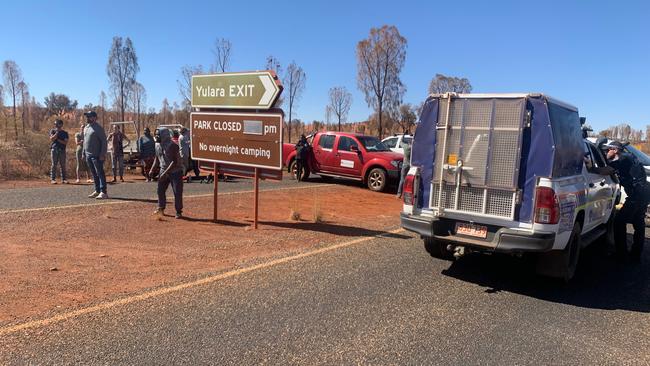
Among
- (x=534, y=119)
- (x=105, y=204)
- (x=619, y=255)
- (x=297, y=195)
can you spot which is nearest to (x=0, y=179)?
(x=105, y=204)

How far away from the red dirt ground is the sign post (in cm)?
96

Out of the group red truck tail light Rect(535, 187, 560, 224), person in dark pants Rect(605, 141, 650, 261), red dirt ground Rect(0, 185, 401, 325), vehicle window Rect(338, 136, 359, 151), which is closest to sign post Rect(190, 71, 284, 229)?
red dirt ground Rect(0, 185, 401, 325)

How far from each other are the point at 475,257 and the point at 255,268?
3.42 metres

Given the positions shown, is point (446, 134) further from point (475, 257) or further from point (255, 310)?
point (255, 310)

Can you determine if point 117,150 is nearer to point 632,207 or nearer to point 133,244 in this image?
point 133,244

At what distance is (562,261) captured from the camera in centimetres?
545

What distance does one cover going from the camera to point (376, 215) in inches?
417

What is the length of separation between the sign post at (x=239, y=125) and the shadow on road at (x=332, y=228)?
66 cm

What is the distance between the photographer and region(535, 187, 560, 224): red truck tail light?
4.90 metres

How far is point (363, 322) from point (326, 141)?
1250cm

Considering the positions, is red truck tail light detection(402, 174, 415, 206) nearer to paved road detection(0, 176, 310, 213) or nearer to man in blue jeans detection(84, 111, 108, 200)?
paved road detection(0, 176, 310, 213)

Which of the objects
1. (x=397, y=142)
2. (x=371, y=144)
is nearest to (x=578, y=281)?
(x=371, y=144)

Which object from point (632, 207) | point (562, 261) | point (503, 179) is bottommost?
point (562, 261)

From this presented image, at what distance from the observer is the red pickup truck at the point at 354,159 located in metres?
14.9
